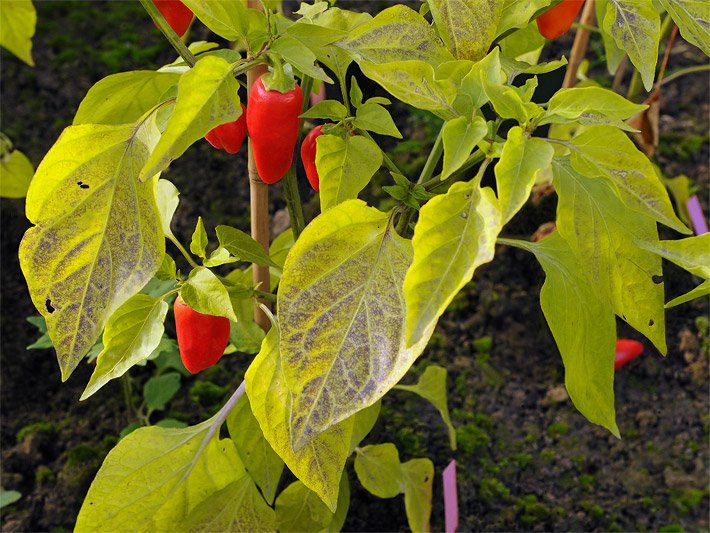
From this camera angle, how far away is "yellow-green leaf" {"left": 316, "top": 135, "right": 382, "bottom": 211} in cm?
64

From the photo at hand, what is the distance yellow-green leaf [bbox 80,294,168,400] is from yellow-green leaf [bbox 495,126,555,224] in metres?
0.32

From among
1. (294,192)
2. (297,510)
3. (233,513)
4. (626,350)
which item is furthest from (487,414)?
(294,192)

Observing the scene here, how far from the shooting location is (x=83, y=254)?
0.60 meters

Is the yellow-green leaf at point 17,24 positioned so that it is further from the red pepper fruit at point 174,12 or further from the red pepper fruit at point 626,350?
the red pepper fruit at point 626,350

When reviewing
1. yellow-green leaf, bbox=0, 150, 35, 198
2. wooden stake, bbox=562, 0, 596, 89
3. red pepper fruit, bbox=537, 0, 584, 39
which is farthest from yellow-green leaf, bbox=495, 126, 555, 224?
wooden stake, bbox=562, 0, 596, 89

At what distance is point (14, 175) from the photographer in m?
1.09

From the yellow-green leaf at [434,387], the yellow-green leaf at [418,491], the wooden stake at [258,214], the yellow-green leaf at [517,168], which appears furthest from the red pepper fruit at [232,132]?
the yellow-green leaf at [418,491]

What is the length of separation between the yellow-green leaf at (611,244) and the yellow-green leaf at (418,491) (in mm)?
502

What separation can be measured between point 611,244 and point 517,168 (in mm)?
147

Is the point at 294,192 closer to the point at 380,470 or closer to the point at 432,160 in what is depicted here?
the point at 432,160

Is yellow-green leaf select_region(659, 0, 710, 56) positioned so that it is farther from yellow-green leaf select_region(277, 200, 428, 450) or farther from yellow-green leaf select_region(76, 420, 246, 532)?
yellow-green leaf select_region(76, 420, 246, 532)

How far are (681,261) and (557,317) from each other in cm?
13

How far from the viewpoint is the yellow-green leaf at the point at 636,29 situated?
641mm

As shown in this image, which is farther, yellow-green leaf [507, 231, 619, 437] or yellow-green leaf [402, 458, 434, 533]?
yellow-green leaf [402, 458, 434, 533]
